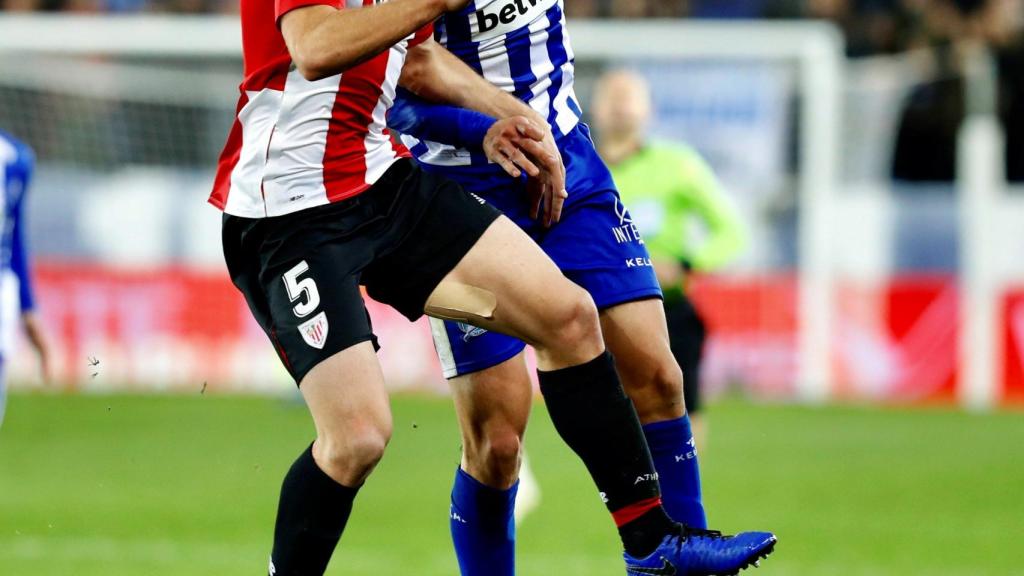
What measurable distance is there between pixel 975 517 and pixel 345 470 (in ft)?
18.2

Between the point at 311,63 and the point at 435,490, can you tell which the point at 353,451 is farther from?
the point at 435,490

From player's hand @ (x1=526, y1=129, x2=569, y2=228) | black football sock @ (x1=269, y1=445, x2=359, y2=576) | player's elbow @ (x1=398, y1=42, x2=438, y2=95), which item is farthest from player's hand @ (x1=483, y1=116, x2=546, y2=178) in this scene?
black football sock @ (x1=269, y1=445, x2=359, y2=576)

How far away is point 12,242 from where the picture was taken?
6.80m

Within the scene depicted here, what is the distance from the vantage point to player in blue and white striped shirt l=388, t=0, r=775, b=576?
4801mm

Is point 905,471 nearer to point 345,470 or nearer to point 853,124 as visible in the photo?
point 853,124

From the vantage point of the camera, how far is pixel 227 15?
53.1 feet

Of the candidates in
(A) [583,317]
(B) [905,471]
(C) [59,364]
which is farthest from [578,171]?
(C) [59,364]

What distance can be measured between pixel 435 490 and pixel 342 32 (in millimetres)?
6257

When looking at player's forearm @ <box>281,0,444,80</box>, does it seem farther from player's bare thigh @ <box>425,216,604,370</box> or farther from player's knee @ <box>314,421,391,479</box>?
player's knee @ <box>314,421,391,479</box>

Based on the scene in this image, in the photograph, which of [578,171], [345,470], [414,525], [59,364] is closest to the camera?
[345,470]

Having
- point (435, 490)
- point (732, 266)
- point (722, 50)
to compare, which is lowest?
point (732, 266)

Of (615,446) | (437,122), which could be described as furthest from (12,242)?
(615,446)

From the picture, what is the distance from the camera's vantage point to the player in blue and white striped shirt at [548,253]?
15.8 ft

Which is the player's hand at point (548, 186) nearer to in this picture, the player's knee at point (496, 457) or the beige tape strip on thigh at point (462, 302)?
the beige tape strip on thigh at point (462, 302)
